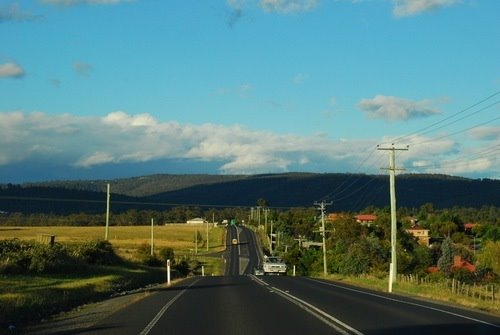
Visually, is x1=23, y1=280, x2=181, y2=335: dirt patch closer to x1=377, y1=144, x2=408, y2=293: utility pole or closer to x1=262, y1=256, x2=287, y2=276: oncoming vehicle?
x1=377, y1=144, x2=408, y2=293: utility pole

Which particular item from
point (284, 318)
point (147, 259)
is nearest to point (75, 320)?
point (284, 318)

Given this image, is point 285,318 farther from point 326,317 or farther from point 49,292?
point 49,292

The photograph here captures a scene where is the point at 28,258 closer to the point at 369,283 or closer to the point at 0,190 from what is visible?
the point at 369,283

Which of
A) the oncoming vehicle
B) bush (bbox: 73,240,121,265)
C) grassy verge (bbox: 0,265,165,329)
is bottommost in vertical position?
the oncoming vehicle

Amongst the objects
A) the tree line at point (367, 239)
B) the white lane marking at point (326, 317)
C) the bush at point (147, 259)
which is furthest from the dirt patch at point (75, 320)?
the tree line at point (367, 239)

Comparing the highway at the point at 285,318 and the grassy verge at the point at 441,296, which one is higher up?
the highway at the point at 285,318

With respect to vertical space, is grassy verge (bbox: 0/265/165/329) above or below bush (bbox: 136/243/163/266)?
above

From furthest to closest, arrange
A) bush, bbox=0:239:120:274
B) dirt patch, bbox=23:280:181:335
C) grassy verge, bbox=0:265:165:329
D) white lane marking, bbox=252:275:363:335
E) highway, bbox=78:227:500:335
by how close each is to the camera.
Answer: bush, bbox=0:239:120:274
grassy verge, bbox=0:265:165:329
dirt patch, bbox=23:280:181:335
highway, bbox=78:227:500:335
white lane marking, bbox=252:275:363:335

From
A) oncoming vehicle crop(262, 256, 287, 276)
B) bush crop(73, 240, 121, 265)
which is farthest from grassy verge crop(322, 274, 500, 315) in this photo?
oncoming vehicle crop(262, 256, 287, 276)

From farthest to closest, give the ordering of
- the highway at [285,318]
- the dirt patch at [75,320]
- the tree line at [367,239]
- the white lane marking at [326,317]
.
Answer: the tree line at [367,239]
the dirt patch at [75,320]
the highway at [285,318]
the white lane marking at [326,317]

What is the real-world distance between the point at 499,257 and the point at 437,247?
2963 cm

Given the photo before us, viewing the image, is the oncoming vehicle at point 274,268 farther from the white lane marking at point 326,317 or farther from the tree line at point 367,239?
the white lane marking at point 326,317

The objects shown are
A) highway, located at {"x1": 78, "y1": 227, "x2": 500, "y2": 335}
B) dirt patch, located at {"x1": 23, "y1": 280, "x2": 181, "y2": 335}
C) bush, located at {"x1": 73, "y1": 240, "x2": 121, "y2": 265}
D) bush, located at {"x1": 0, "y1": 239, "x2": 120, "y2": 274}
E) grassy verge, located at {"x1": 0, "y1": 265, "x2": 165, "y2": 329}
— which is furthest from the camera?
bush, located at {"x1": 73, "y1": 240, "x2": 121, "y2": 265}

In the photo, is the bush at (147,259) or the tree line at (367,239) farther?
the tree line at (367,239)
